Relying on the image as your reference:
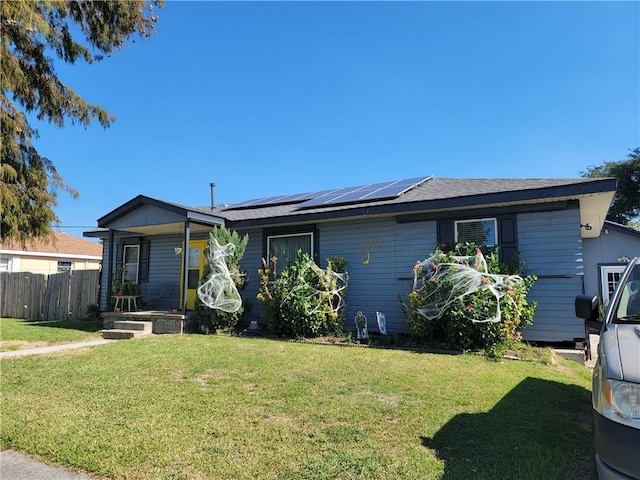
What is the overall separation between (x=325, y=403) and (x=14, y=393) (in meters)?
3.57

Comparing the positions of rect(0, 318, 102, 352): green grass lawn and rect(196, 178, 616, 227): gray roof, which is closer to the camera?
rect(196, 178, 616, 227): gray roof

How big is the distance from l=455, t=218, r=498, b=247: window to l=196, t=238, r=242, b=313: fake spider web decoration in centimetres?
513

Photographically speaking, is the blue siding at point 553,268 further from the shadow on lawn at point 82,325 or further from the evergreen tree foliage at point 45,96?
the shadow on lawn at point 82,325

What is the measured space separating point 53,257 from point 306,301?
19.5 metres

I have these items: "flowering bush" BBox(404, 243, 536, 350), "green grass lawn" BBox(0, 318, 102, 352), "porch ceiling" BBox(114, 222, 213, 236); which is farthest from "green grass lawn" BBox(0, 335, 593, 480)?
"porch ceiling" BBox(114, 222, 213, 236)

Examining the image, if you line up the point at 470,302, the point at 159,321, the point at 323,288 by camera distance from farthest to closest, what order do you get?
the point at 159,321 → the point at 323,288 → the point at 470,302

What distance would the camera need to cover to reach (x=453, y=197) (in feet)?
26.5

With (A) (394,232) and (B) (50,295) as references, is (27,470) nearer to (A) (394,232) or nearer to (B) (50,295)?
(A) (394,232)

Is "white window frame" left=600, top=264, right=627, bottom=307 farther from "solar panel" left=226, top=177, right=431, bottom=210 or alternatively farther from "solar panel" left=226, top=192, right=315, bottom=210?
"solar panel" left=226, top=192, right=315, bottom=210

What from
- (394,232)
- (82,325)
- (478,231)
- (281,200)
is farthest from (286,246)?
(82,325)

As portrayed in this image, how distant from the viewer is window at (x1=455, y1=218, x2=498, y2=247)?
26.5ft

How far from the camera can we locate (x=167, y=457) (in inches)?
115

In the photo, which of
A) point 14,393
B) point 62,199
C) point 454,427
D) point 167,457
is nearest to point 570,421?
point 454,427

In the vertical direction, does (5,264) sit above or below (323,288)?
above
